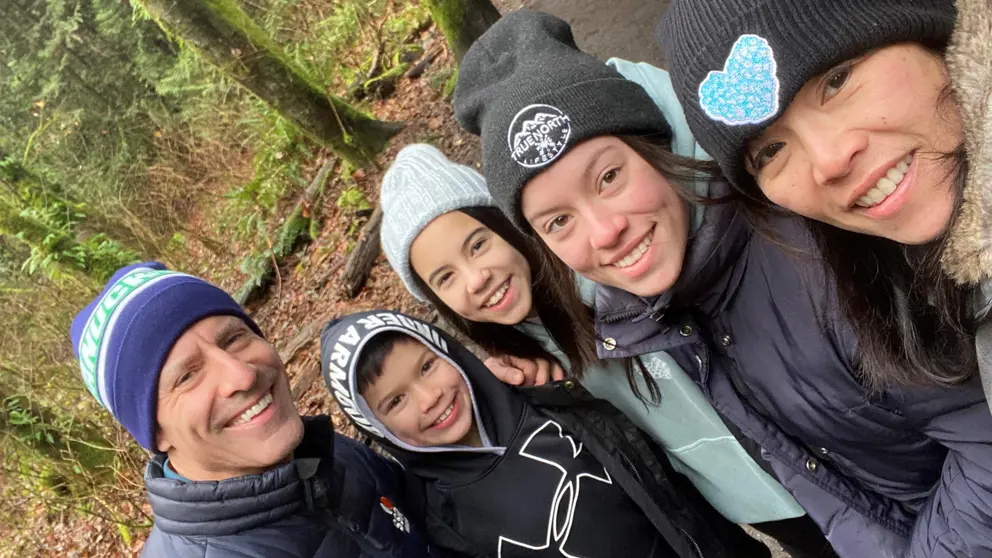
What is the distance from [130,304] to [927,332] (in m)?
2.70

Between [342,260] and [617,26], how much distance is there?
155 inches

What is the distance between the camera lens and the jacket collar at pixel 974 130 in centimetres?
106

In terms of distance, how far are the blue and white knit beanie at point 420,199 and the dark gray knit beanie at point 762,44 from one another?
1.69 meters

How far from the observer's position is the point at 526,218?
7.62 ft

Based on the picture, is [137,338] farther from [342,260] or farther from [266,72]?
[266,72]

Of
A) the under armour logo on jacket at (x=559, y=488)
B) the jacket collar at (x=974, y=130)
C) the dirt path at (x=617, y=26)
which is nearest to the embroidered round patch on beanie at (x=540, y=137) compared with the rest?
the jacket collar at (x=974, y=130)

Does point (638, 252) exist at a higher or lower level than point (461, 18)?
lower

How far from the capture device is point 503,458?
8.93ft

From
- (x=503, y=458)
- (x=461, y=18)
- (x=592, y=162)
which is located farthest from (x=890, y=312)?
(x=461, y=18)

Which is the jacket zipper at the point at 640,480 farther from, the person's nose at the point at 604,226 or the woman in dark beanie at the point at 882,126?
the woman in dark beanie at the point at 882,126

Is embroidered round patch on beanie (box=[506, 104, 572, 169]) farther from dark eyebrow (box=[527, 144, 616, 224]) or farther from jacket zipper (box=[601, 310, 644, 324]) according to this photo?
jacket zipper (box=[601, 310, 644, 324])

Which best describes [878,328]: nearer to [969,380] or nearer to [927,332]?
[927,332]

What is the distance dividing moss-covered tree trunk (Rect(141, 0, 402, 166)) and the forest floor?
367mm

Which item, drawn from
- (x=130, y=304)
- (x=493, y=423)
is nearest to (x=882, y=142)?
(x=493, y=423)
